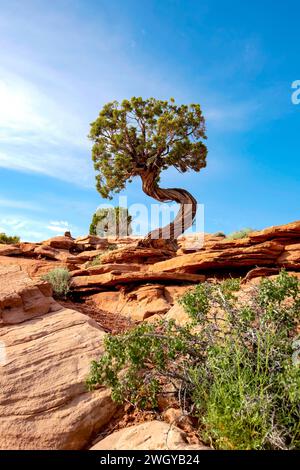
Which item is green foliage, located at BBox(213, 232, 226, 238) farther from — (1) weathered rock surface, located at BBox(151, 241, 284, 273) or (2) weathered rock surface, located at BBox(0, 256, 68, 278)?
(1) weathered rock surface, located at BBox(151, 241, 284, 273)

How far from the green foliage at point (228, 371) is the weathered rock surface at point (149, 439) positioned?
0.28 m

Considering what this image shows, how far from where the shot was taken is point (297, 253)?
1068cm

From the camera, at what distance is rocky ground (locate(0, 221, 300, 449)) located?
438 cm

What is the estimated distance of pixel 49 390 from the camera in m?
4.91

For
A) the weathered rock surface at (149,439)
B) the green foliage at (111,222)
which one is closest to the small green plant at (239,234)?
the green foliage at (111,222)

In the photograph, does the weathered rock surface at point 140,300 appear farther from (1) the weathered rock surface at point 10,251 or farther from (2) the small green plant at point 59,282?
(1) the weathered rock surface at point 10,251

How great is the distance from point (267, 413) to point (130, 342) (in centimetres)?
192

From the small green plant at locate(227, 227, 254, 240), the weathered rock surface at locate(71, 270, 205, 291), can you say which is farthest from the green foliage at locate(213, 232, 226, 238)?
the weathered rock surface at locate(71, 270, 205, 291)

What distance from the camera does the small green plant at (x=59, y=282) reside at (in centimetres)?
1064

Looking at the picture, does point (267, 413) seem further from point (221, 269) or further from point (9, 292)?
point (221, 269)

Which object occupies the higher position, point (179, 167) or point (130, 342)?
point (179, 167)

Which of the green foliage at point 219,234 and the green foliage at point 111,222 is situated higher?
the green foliage at point 111,222

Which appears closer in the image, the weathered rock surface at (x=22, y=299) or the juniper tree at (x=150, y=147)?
the weathered rock surface at (x=22, y=299)

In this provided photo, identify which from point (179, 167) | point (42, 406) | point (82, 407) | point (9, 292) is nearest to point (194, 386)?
point (82, 407)
